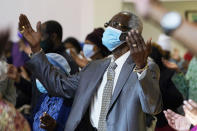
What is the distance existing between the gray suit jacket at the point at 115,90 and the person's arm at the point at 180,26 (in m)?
1.01

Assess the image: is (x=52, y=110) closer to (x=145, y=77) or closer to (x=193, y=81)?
(x=145, y=77)

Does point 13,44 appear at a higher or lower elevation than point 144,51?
lower

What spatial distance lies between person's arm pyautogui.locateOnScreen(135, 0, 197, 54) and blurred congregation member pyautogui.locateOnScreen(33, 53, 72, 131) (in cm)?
158

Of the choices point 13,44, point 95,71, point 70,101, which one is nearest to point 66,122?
point 70,101

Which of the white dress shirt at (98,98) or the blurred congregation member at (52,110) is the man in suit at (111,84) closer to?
the white dress shirt at (98,98)

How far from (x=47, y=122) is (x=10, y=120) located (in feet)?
2.90

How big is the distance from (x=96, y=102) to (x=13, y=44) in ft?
12.7

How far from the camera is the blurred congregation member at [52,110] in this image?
2.51m

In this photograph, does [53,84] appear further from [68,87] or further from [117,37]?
[117,37]

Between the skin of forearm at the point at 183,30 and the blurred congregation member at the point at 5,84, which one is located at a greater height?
the skin of forearm at the point at 183,30

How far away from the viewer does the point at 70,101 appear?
2658 millimetres

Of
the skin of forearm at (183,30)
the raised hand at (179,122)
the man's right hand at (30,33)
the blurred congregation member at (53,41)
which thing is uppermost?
the skin of forearm at (183,30)

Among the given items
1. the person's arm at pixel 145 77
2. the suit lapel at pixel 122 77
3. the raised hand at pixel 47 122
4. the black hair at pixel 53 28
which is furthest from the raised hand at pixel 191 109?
the black hair at pixel 53 28

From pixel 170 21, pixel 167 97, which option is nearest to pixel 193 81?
pixel 167 97
